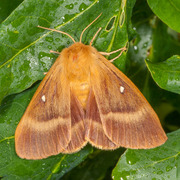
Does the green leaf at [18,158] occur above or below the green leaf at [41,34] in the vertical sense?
below

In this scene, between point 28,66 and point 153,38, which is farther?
point 153,38

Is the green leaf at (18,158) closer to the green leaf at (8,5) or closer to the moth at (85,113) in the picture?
the moth at (85,113)

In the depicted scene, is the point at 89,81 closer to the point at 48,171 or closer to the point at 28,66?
the point at 28,66

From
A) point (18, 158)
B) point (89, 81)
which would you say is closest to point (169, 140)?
point (89, 81)

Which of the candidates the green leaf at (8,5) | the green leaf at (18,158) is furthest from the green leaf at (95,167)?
the green leaf at (8,5)

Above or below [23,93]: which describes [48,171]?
below

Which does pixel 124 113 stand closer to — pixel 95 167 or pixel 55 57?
pixel 55 57
